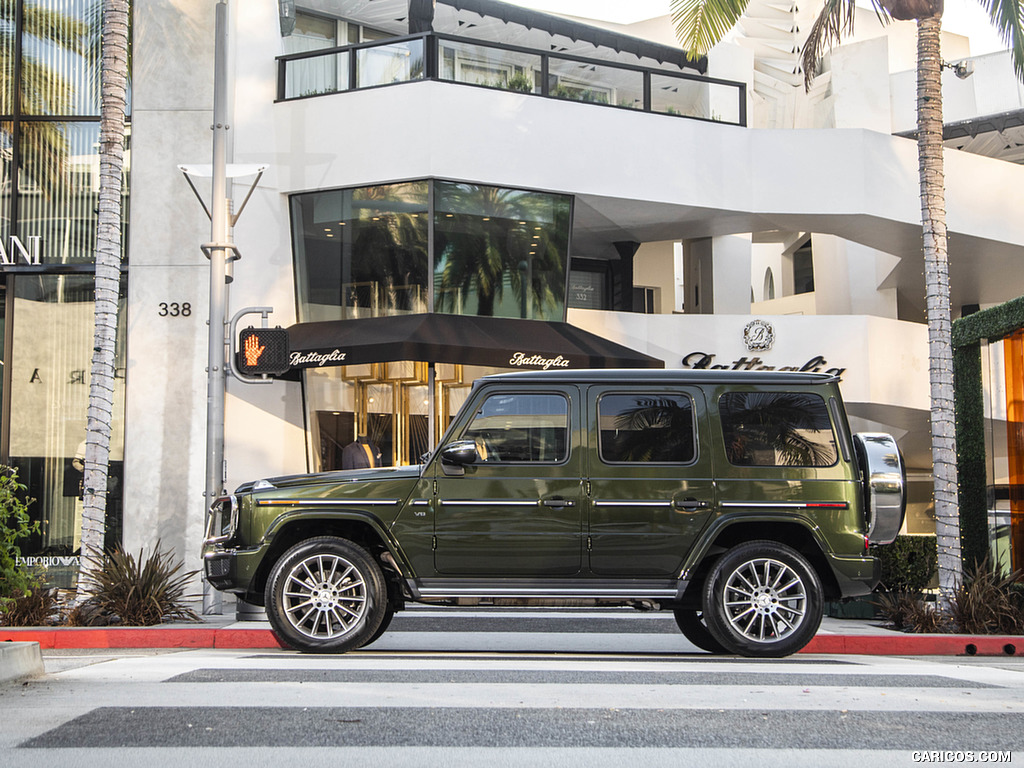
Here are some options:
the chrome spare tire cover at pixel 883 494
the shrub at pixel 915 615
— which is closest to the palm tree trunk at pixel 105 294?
the chrome spare tire cover at pixel 883 494

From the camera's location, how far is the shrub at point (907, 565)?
1447cm

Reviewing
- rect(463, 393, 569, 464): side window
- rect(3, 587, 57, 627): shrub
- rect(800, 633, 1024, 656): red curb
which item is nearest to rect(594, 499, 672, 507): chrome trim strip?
rect(463, 393, 569, 464): side window

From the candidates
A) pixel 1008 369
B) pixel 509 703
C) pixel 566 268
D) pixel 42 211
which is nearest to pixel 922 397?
pixel 566 268

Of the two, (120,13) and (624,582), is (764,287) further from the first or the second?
(624,582)

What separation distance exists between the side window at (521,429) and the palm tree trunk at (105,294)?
6.06 metres

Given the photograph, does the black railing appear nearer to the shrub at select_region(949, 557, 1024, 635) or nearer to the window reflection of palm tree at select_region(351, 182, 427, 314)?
the window reflection of palm tree at select_region(351, 182, 427, 314)

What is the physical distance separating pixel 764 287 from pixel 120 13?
30276 millimetres

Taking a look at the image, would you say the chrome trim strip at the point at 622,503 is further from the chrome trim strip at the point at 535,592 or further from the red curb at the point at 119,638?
the red curb at the point at 119,638

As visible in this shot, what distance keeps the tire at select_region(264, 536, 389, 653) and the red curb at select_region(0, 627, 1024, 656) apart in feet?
6.82

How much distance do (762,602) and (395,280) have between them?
10805mm

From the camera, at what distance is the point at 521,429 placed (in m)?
8.77

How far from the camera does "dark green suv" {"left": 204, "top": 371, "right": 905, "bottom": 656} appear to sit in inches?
335

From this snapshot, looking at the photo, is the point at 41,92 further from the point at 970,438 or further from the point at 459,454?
the point at 970,438

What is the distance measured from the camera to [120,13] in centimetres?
1434
